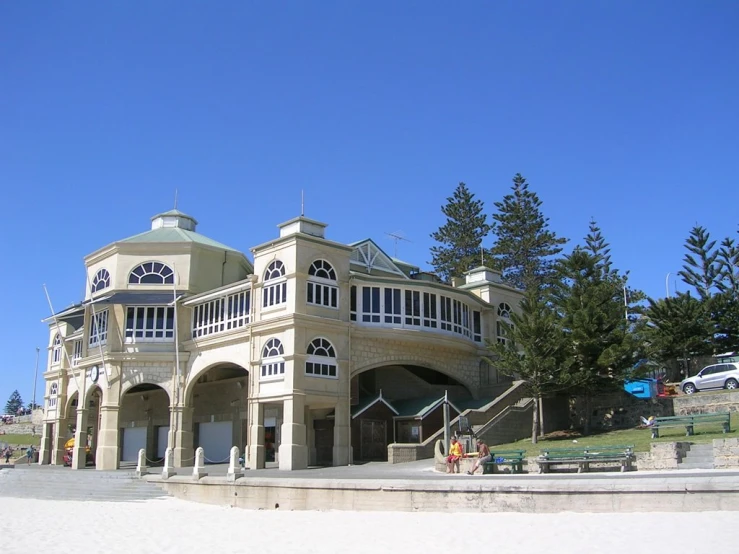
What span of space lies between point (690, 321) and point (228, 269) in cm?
2313

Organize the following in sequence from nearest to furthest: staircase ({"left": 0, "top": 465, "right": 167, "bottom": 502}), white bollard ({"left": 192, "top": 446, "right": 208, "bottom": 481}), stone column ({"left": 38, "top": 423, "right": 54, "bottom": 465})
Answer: white bollard ({"left": 192, "top": 446, "right": 208, "bottom": 481}) < staircase ({"left": 0, "top": 465, "right": 167, "bottom": 502}) < stone column ({"left": 38, "top": 423, "right": 54, "bottom": 465})

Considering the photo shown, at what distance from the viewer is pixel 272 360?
29406mm

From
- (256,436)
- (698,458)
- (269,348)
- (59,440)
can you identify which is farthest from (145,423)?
(698,458)

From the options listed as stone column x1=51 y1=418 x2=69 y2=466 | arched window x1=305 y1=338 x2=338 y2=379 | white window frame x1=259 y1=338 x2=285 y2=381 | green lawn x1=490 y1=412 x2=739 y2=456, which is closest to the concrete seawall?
green lawn x1=490 y1=412 x2=739 y2=456

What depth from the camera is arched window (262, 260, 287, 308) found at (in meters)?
29.7

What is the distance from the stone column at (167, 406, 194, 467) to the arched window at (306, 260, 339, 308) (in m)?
8.86

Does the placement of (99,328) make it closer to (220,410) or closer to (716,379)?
(220,410)

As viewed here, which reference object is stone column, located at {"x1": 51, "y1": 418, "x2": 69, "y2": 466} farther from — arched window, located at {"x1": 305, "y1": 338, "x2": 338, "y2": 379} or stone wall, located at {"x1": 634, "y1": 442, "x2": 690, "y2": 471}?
stone wall, located at {"x1": 634, "y1": 442, "x2": 690, "y2": 471}

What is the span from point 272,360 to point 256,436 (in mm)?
3009

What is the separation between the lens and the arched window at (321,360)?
2900 centimetres

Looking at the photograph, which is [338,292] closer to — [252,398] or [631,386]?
[252,398]

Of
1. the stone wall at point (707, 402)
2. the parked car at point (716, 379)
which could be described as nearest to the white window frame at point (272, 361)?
the stone wall at point (707, 402)

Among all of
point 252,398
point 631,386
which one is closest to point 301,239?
point 252,398

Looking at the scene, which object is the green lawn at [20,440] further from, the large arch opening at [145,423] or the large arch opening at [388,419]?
the large arch opening at [388,419]
